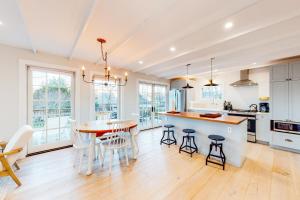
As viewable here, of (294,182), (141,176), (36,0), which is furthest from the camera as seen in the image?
(141,176)

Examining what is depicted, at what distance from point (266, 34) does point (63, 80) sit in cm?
480

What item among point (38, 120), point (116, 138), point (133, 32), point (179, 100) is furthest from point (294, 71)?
point (38, 120)

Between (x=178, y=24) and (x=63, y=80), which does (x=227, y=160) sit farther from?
(x=63, y=80)

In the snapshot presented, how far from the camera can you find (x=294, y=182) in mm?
2248

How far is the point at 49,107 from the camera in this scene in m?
3.60

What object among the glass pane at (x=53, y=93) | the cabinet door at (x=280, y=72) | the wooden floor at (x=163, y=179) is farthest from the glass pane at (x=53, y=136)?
the cabinet door at (x=280, y=72)

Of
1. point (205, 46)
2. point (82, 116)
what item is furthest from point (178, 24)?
point (82, 116)

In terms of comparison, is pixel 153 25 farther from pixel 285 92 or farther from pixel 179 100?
pixel 179 100

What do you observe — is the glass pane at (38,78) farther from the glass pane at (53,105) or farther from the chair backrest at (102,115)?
the chair backrest at (102,115)

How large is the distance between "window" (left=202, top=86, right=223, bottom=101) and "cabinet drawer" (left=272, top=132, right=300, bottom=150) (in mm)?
2484

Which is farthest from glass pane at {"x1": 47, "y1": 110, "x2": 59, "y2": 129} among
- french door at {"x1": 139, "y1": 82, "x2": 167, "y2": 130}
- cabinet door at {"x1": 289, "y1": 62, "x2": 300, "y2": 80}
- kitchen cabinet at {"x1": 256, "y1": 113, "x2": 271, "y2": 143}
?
cabinet door at {"x1": 289, "y1": 62, "x2": 300, "y2": 80}

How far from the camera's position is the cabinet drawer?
3.49 meters

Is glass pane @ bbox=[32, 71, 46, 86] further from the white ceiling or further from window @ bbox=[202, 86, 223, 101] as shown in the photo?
window @ bbox=[202, 86, 223, 101]

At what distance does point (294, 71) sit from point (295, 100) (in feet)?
2.53
